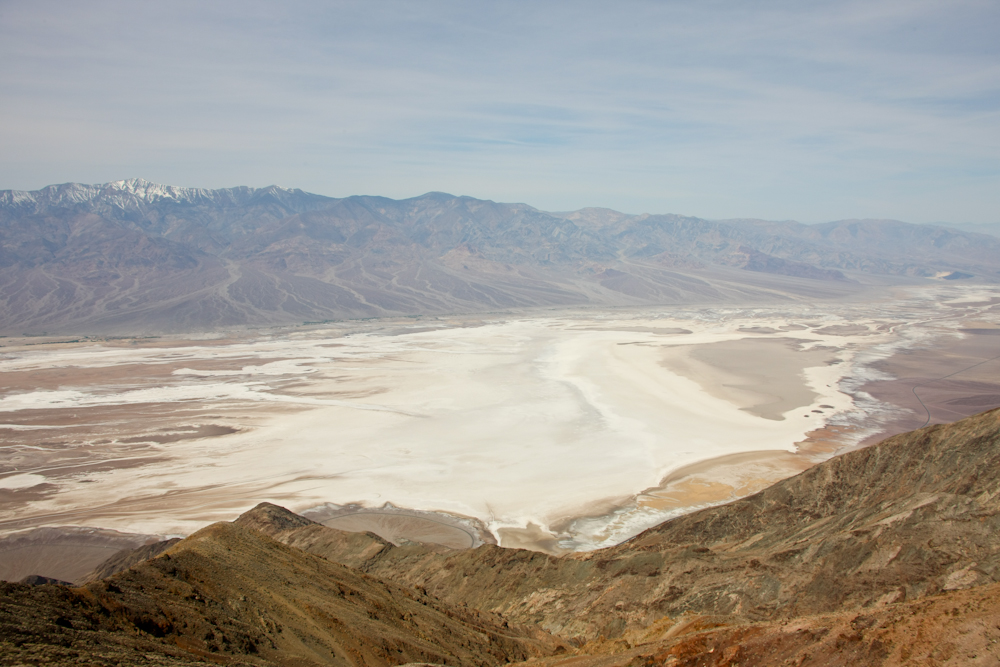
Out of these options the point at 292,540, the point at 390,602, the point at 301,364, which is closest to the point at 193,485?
the point at 292,540

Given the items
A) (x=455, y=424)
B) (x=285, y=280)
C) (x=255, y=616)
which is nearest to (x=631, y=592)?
(x=255, y=616)

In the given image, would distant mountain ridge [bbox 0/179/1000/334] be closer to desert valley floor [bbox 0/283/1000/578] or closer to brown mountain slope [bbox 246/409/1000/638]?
desert valley floor [bbox 0/283/1000/578]

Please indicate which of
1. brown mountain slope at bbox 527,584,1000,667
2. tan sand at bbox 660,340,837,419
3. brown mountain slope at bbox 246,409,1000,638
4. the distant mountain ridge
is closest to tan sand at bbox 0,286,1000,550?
tan sand at bbox 660,340,837,419

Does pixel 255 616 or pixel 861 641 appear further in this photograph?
pixel 255 616

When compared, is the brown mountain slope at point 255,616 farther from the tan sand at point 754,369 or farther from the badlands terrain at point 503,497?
the tan sand at point 754,369

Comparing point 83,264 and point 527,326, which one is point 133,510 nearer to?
point 527,326

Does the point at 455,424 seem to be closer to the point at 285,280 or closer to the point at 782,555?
the point at 782,555
